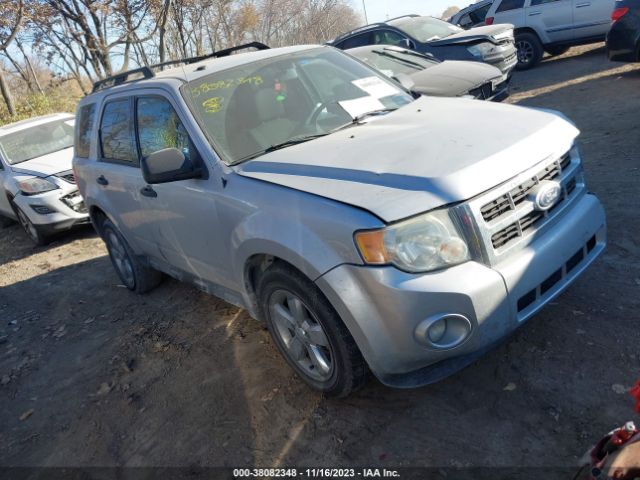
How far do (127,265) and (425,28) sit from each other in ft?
27.1

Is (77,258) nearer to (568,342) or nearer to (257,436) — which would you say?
(257,436)

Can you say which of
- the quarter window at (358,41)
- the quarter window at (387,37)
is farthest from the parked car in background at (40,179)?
the quarter window at (387,37)

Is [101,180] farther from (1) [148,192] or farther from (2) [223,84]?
(2) [223,84]

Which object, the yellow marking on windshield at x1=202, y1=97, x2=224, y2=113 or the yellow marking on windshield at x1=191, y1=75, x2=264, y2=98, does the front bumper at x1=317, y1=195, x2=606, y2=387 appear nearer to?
the yellow marking on windshield at x1=202, y1=97, x2=224, y2=113

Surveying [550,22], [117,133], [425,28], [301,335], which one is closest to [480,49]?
[425,28]

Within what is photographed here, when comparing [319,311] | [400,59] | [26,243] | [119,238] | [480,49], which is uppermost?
[400,59]

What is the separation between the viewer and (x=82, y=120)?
5.23 m

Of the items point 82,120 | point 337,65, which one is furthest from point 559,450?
point 82,120

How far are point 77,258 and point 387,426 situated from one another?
5.59m

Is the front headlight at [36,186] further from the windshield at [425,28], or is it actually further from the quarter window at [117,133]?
the windshield at [425,28]

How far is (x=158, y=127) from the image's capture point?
12.3ft

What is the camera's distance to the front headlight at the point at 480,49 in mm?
9383

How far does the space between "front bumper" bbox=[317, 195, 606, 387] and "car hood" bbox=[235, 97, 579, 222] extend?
0.31 meters

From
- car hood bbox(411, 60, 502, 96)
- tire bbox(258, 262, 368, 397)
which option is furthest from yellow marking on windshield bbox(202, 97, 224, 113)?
car hood bbox(411, 60, 502, 96)
